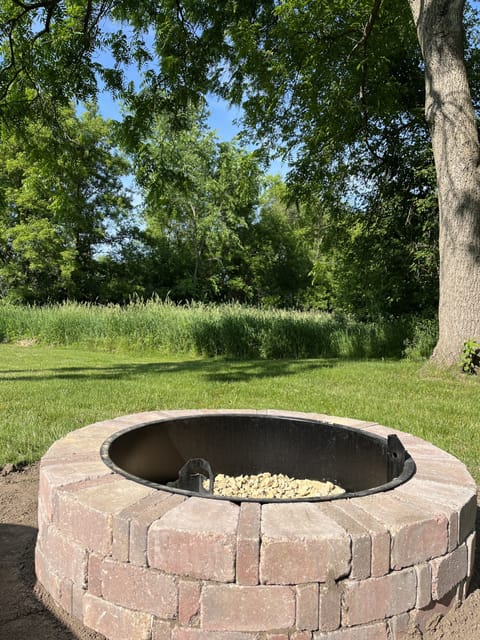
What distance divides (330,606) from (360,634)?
16cm

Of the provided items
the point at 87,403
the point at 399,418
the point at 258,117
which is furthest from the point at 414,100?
the point at 87,403

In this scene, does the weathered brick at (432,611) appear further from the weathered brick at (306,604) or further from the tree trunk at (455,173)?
the tree trunk at (455,173)

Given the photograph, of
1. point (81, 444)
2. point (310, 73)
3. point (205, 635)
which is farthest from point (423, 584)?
point (310, 73)

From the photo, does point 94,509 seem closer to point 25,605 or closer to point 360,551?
point 25,605

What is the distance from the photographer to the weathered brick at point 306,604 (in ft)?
5.00

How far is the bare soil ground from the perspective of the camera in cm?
173

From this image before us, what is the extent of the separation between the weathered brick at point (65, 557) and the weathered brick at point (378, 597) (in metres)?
0.92

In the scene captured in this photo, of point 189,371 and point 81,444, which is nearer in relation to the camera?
point 81,444

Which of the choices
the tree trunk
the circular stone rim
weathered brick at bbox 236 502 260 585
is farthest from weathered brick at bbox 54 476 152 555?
the tree trunk

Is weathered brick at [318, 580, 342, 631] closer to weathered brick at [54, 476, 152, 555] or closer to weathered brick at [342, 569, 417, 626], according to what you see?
weathered brick at [342, 569, 417, 626]

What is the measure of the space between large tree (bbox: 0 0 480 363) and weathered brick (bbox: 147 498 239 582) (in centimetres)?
585

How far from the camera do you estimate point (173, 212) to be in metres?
7.67

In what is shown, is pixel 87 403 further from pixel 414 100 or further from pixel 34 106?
pixel 414 100

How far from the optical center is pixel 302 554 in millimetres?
1507
